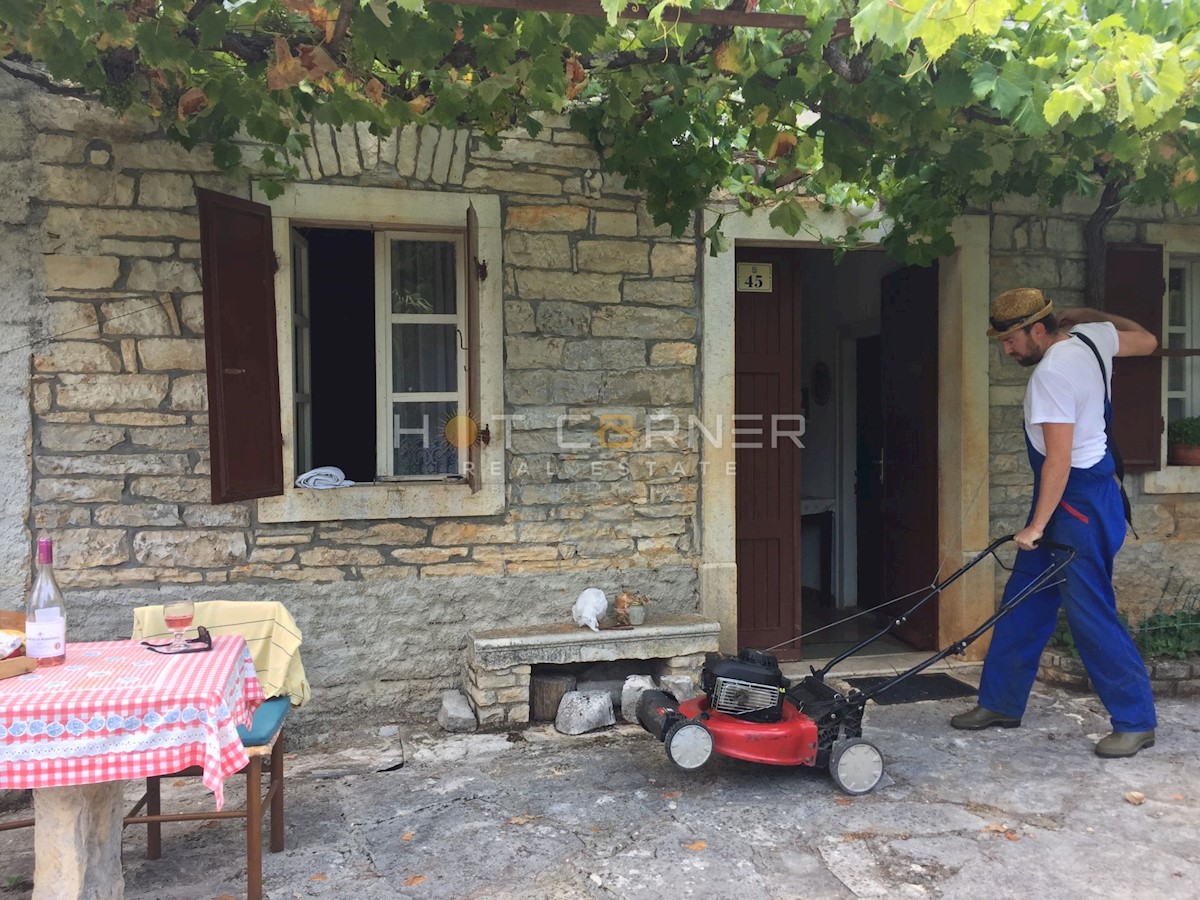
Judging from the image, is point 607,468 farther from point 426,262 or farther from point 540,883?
point 540,883

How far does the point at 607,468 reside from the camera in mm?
4996

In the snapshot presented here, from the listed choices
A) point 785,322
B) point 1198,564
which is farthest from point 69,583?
point 1198,564

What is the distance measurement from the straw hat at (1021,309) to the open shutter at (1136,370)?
5.76 feet

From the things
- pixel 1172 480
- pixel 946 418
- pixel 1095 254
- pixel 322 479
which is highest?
pixel 1095 254

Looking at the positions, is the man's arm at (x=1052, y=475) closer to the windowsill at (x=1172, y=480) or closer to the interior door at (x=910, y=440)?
the interior door at (x=910, y=440)

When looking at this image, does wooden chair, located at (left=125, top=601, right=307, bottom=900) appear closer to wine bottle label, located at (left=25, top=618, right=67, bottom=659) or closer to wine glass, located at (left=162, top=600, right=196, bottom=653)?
wine glass, located at (left=162, top=600, right=196, bottom=653)

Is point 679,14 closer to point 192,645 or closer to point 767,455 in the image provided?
point 192,645

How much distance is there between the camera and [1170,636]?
210 inches

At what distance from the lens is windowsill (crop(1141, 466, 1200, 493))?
5.75m

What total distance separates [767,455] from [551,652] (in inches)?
79.7

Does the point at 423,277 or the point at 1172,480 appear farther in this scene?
the point at 1172,480

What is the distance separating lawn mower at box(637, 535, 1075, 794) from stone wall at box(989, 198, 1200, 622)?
212cm

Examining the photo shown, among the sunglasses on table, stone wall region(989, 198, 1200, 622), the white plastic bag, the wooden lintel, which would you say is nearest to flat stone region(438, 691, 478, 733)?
the white plastic bag

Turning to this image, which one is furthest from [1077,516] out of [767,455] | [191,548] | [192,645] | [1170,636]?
[191,548]
